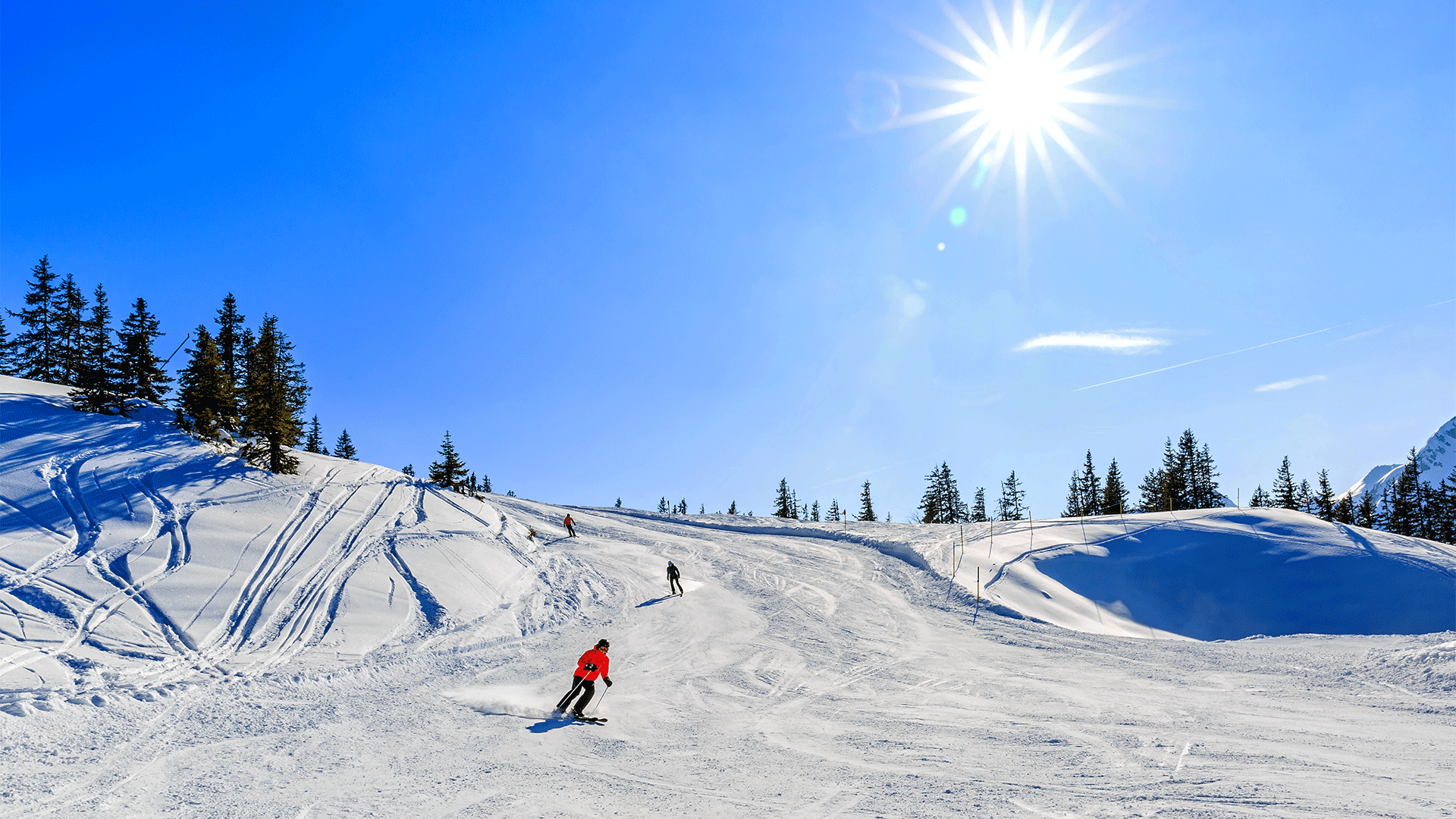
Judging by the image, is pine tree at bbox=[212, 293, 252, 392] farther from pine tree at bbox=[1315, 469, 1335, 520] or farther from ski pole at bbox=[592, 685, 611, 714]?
pine tree at bbox=[1315, 469, 1335, 520]

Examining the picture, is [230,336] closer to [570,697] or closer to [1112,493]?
[570,697]

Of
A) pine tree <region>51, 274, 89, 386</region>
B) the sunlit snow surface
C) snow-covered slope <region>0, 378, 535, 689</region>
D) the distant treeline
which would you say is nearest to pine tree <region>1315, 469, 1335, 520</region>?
the distant treeline

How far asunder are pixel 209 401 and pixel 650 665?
3061 centimetres

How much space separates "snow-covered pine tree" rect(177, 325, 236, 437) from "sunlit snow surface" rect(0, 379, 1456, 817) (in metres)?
1.41

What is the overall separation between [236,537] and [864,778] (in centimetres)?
2198

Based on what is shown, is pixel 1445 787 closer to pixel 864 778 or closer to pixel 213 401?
pixel 864 778

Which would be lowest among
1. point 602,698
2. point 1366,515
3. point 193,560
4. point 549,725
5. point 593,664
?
point 602,698

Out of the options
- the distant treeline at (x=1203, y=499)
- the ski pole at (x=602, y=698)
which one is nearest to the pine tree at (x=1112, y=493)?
the distant treeline at (x=1203, y=499)

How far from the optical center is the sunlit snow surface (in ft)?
24.9

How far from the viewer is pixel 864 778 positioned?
791 centimetres

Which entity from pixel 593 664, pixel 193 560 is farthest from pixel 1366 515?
pixel 193 560

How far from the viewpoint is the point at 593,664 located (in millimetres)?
10789

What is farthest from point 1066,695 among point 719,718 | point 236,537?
point 236,537

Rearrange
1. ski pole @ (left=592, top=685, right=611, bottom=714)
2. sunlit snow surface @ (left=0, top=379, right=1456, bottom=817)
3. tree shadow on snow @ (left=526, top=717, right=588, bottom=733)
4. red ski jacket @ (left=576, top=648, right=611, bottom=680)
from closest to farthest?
sunlit snow surface @ (left=0, top=379, right=1456, bottom=817)
tree shadow on snow @ (left=526, top=717, right=588, bottom=733)
red ski jacket @ (left=576, top=648, right=611, bottom=680)
ski pole @ (left=592, top=685, right=611, bottom=714)
